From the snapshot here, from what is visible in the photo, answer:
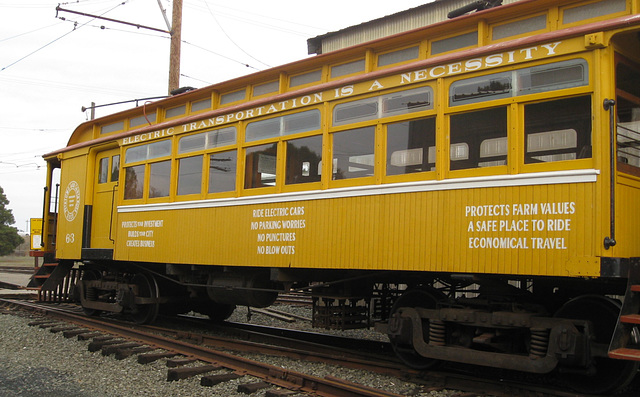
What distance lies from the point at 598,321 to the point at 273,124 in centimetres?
427

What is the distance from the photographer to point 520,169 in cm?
517

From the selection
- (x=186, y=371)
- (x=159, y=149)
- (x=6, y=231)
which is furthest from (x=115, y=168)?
(x=6, y=231)

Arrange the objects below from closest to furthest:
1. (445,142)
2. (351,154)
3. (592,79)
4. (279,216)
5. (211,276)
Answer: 1. (592,79)
2. (445,142)
3. (351,154)
4. (279,216)
5. (211,276)

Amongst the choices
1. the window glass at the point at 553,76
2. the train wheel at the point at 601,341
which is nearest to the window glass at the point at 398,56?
the window glass at the point at 553,76

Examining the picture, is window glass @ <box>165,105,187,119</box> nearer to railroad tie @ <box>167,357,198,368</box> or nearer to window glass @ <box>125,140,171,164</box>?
window glass @ <box>125,140,171,164</box>

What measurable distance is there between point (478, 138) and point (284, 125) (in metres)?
2.64

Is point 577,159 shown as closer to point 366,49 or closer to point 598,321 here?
point 598,321

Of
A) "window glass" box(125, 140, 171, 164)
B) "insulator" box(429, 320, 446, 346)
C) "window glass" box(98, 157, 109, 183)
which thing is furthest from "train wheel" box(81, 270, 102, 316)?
"insulator" box(429, 320, 446, 346)

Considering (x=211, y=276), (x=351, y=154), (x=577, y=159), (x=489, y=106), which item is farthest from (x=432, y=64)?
(x=211, y=276)

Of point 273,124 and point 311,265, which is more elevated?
point 273,124

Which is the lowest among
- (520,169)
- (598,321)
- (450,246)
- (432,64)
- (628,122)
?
(598,321)

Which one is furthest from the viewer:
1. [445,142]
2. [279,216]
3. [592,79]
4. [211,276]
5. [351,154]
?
[211,276]

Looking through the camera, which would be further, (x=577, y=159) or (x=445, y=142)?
(x=445, y=142)

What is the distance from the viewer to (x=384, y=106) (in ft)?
20.4
